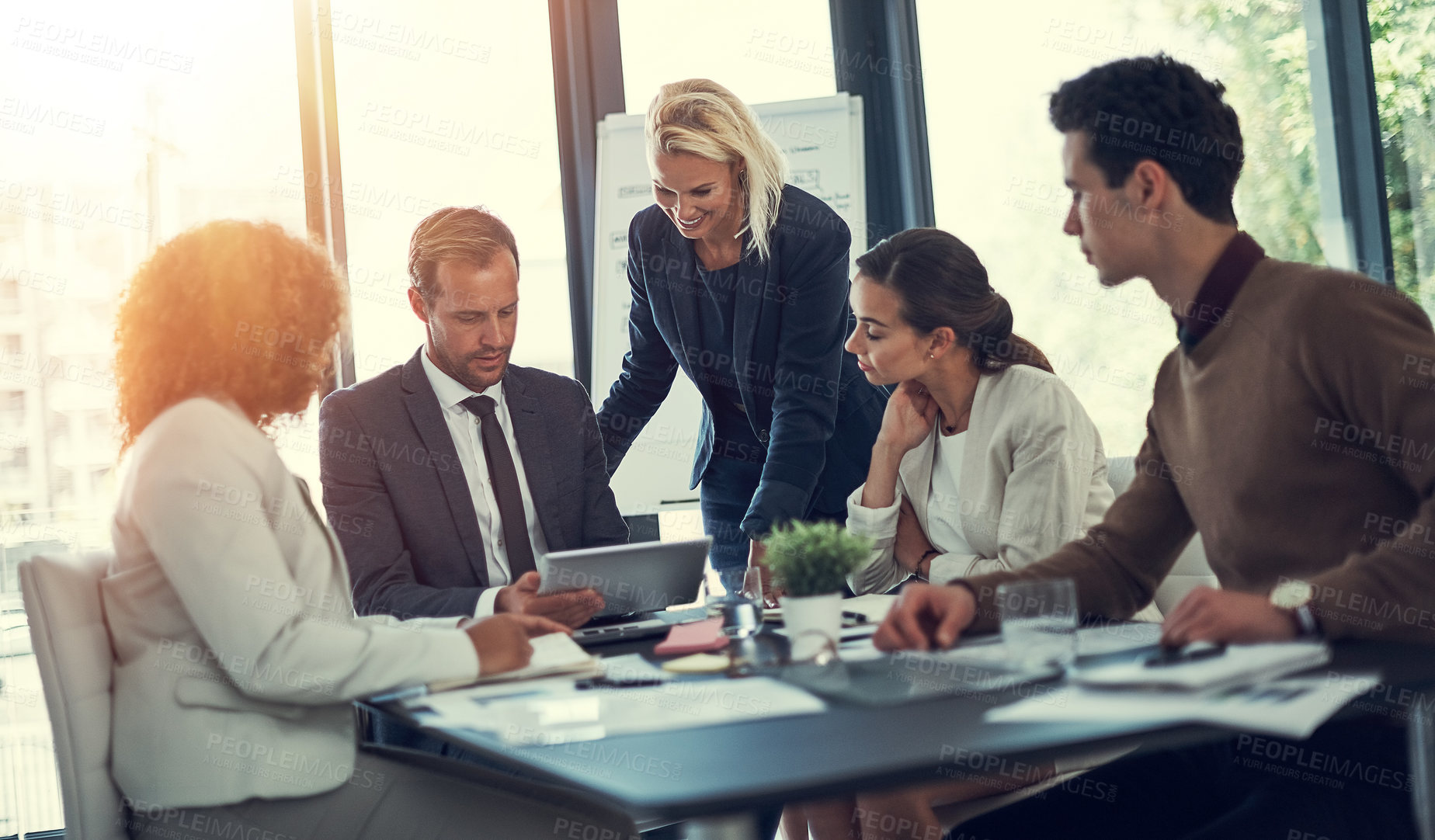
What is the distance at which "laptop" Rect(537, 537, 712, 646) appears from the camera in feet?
5.38

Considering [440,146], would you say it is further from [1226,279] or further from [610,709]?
[610,709]

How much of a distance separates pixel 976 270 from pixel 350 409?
1.27m

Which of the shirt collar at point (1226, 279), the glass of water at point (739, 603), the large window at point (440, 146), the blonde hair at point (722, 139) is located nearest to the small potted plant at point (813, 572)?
the glass of water at point (739, 603)

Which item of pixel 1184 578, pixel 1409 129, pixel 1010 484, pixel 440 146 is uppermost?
pixel 440 146

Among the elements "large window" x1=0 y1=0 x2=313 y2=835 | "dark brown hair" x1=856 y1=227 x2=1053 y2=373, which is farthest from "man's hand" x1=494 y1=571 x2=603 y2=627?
"large window" x1=0 y1=0 x2=313 y2=835

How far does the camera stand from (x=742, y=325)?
270 centimetres

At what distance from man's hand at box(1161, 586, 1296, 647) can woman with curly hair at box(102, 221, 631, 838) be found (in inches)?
28.5

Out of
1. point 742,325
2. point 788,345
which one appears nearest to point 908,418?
point 788,345

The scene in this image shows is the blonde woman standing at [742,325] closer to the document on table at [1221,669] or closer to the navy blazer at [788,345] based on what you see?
the navy blazer at [788,345]

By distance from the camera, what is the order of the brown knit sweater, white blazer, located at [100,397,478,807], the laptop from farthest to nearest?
the laptop, white blazer, located at [100,397,478,807], the brown knit sweater

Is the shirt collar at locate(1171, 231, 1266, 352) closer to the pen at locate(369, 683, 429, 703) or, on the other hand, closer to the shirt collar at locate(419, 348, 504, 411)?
the pen at locate(369, 683, 429, 703)

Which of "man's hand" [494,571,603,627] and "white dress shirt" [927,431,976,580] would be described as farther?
"white dress shirt" [927,431,976,580]

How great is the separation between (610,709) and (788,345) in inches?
61.4

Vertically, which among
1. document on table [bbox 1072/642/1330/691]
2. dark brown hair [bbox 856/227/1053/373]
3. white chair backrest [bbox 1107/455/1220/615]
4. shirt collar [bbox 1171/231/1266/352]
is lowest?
white chair backrest [bbox 1107/455/1220/615]
